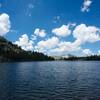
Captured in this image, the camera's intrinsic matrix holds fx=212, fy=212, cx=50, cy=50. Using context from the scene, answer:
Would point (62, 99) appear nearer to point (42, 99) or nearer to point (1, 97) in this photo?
point (42, 99)

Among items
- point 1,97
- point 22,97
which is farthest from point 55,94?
point 1,97

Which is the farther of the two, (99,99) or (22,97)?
(22,97)

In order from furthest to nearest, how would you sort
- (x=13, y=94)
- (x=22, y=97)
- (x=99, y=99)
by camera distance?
(x=13, y=94) < (x=22, y=97) < (x=99, y=99)

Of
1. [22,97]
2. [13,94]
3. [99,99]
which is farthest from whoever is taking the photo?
[13,94]

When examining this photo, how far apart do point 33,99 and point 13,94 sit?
8.75 m

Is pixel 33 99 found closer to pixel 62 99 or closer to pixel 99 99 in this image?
pixel 62 99

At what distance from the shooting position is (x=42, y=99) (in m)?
51.5

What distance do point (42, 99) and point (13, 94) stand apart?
33.8 feet

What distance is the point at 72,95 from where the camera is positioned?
183 feet

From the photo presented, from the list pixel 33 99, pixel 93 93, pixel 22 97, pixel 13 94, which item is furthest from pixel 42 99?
pixel 93 93

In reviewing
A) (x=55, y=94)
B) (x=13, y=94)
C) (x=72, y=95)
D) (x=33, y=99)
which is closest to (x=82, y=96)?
(x=72, y=95)

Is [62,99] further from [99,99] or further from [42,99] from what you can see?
→ [99,99]

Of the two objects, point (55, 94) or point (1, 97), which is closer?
point (1, 97)

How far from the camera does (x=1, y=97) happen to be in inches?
2095
